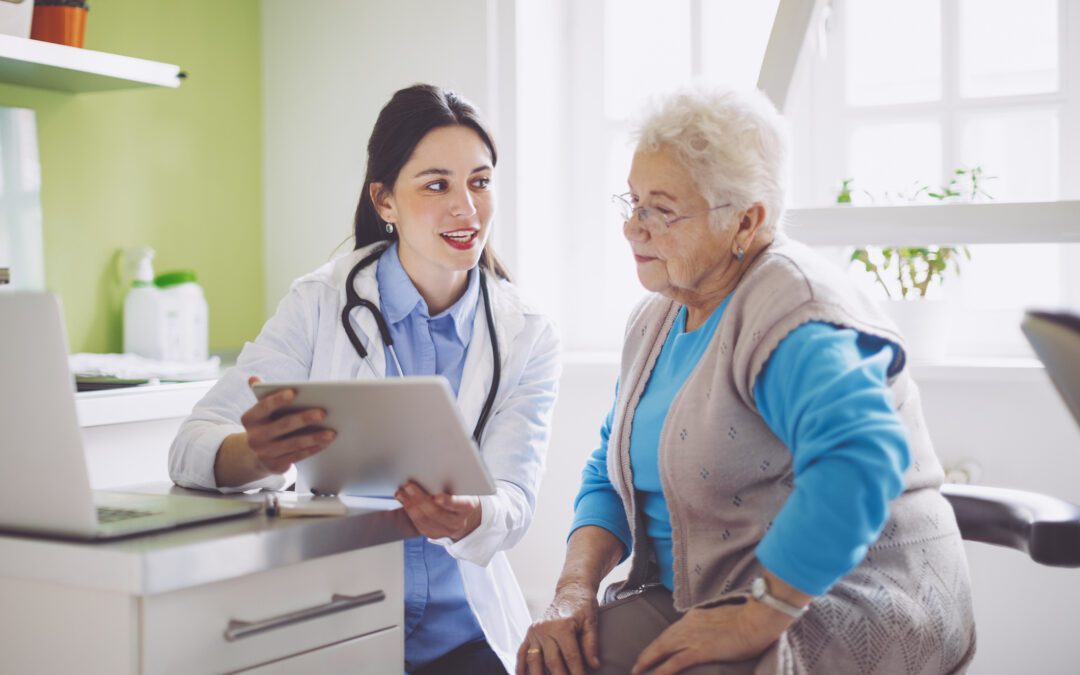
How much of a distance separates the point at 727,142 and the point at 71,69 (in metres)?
1.51

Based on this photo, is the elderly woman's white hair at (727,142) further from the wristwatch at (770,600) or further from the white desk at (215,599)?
the white desk at (215,599)

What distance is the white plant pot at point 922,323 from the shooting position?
2.44 m

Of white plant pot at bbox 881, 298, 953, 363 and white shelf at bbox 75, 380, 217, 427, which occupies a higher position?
white plant pot at bbox 881, 298, 953, 363

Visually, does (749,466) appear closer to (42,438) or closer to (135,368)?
(42,438)

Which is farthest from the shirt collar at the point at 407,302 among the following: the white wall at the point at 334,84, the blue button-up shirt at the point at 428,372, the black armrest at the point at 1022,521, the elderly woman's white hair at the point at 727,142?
the white wall at the point at 334,84

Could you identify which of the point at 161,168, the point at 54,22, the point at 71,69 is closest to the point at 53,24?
the point at 54,22

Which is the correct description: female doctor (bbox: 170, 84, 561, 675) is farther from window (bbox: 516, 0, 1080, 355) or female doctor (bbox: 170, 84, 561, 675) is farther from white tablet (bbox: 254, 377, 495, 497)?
window (bbox: 516, 0, 1080, 355)

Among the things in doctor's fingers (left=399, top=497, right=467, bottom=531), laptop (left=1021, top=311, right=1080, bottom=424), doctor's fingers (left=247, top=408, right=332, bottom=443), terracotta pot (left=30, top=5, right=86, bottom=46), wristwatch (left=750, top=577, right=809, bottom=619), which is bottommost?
wristwatch (left=750, top=577, right=809, bottom=619)

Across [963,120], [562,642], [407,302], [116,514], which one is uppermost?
[963,120]

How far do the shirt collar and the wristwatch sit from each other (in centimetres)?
71

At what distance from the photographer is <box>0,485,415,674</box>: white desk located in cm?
96

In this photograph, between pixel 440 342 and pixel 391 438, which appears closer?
pixel 391 438

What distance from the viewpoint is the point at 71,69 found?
2258mm

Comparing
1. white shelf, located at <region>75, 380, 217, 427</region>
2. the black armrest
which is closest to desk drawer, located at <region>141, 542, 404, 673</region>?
the black armrest
